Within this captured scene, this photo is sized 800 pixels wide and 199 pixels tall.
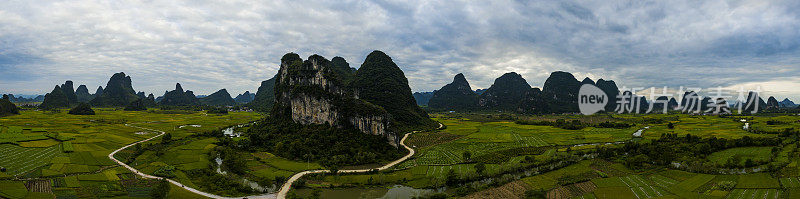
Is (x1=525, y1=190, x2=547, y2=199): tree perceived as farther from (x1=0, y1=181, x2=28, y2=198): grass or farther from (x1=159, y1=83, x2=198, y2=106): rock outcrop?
(x1=159, y1=83, x2=198, y2=106): rock outcrop

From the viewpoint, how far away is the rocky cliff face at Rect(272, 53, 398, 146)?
6066cm

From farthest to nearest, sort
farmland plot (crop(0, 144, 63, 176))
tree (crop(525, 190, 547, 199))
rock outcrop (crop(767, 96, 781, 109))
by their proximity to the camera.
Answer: rock outcrop (crop(767, 96, 781, 109)), farmland plot (crop(0, 144, 63, 176)), tree (crop(525, 190, 547, 199))

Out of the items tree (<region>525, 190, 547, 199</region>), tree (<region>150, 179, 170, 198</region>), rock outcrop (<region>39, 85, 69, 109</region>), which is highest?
rock outcrop (<region>39, 85, 69, 109</region>)

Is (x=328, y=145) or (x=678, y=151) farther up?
(x=328, y=145)

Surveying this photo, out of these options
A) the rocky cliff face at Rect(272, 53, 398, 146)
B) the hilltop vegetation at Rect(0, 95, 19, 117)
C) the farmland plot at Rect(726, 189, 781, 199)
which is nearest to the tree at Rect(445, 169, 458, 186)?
the rocky cliff face at Rect(272, 53, 398, 146)

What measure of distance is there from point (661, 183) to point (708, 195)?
17.0ft

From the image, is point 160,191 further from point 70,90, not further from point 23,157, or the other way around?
point 70,90

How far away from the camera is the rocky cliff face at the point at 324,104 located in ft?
199

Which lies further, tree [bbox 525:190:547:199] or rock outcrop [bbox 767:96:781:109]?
rock outcrop [bbox 767:96:781:109]

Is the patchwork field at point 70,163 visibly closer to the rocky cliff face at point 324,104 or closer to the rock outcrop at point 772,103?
the rocky cliff face at point 324,104

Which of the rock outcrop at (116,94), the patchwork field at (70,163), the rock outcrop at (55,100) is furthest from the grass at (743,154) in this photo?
the rock outcrop at (116,94)

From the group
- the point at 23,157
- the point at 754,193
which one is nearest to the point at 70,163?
the point at 23,157

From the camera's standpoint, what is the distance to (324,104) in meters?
65.7

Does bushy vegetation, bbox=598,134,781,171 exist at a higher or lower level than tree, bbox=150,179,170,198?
higher
